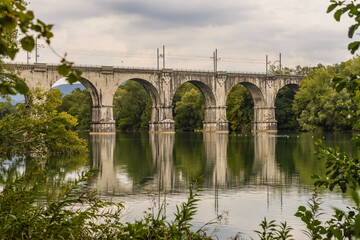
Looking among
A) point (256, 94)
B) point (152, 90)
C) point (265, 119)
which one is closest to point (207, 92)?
point (152, 90)

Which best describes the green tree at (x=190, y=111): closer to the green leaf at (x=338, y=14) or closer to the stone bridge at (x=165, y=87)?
the stone bridge at (x=165, y=87)

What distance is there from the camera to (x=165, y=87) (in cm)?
5950

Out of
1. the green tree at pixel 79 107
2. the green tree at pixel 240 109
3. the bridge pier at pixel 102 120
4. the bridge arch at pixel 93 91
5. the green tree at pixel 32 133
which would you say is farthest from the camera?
the green tree at pixel 79 107

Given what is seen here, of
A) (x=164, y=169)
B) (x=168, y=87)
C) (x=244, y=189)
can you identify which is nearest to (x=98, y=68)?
(x=168, y=87)

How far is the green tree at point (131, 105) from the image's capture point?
83.1m

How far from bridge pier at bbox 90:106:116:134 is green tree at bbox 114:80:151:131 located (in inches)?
1003

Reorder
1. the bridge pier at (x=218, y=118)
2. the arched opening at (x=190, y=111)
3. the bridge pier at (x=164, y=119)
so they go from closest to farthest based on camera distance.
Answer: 1. the bridge pier at (x=164, y=119)
2. the bridge pier at (x=218, y=118)
3. the arched opening at (x=190, y=111)

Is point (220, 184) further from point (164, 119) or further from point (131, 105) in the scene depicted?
point (131, 105)

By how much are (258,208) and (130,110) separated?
2895 inches

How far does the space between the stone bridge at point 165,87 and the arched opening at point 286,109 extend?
2.28 metres

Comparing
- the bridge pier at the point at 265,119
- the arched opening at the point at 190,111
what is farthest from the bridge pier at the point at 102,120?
the bridge pier at the point at 265,119

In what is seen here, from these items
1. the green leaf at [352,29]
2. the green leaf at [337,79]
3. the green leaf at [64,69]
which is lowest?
the green leaf at [64,69]

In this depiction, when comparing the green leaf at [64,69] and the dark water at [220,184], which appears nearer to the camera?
the green leaf at [64,69]

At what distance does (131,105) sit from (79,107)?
1229cm
